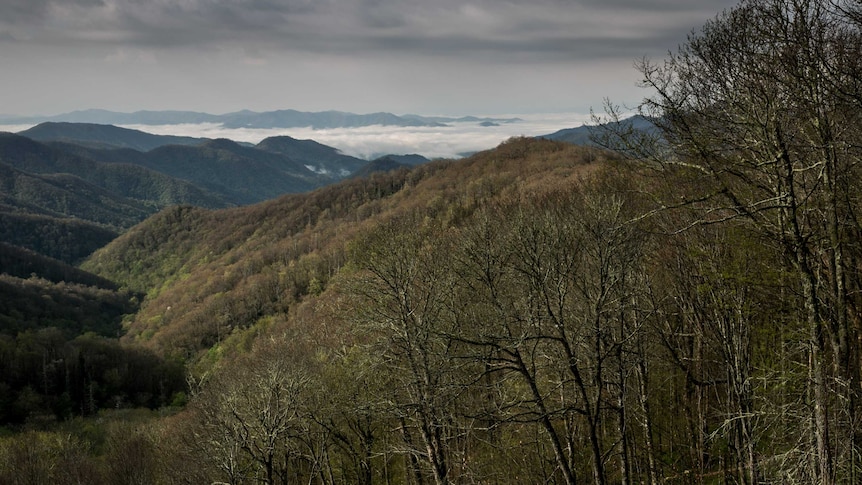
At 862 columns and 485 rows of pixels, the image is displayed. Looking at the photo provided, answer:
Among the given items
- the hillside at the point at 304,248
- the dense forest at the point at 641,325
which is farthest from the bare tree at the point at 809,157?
the hillside at the point at 304,248

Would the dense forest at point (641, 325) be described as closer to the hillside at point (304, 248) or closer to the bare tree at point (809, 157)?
the bare tree at point (809, 157)

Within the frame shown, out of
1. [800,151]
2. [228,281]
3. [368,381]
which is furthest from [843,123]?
[228,281]

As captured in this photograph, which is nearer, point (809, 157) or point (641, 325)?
point (809, 157)

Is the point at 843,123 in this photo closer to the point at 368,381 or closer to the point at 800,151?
the point at 800,151

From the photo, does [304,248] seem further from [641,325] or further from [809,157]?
[809,157]

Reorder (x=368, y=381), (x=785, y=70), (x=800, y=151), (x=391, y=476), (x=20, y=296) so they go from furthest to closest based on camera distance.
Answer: (x=20, y=296) → (x=391, y=476) → (x=368, y=381) → (x=800, y=151) → (x=785, y=70)

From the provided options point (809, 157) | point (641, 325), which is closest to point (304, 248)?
point (641, 325)

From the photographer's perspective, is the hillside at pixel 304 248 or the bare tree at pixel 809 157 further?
the hillside at pixel 304 248

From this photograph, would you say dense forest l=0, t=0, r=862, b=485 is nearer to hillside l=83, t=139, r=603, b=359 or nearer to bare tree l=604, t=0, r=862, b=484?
bare tree l=604, t=0, r=862, b=484

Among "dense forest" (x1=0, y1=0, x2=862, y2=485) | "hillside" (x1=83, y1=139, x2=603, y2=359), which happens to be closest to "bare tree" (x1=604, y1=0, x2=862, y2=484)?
"dense forest" (x1=0, y1=0, x2=862, y2=485)

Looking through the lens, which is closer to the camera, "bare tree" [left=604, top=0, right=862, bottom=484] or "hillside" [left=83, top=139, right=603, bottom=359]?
"bare tree" [left=604, top=0, right=862, bottom=484]

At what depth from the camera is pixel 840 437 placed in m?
7.80

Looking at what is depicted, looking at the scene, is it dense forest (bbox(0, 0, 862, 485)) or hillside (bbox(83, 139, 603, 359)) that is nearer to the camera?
dense forest (bbox(0, 0, 862, 485))

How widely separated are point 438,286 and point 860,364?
34.0ft
